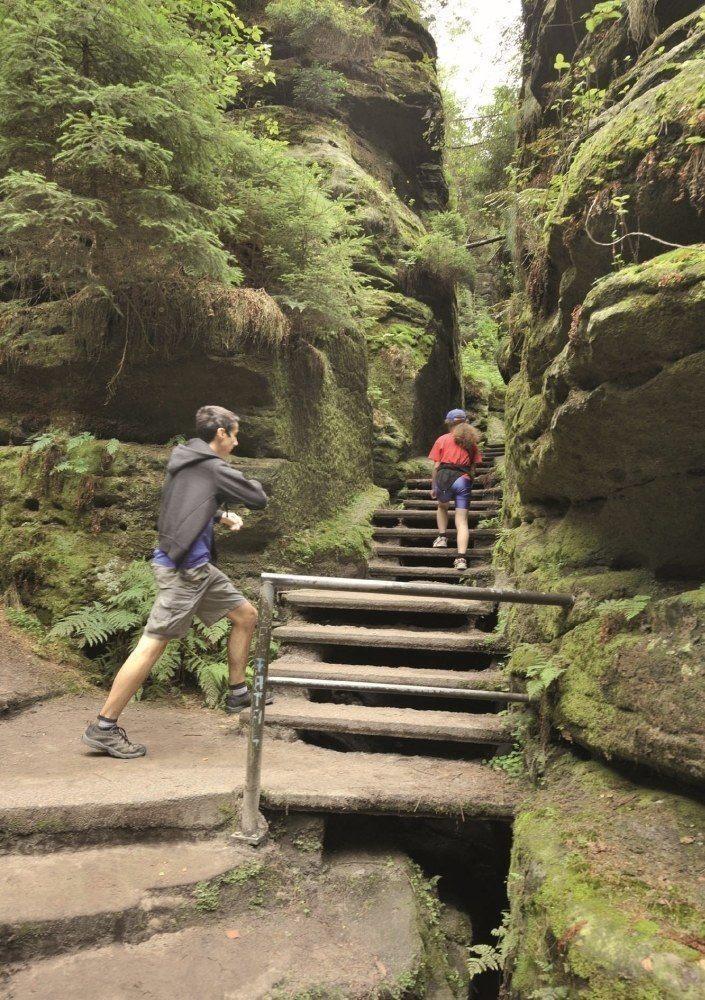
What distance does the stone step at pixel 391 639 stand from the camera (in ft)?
18.2

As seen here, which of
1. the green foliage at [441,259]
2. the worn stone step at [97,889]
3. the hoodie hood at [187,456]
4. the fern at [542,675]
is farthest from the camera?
the green foliage at [441,259]

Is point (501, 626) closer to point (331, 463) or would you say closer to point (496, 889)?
point (496, 889)

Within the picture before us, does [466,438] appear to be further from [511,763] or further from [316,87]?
[316,87]

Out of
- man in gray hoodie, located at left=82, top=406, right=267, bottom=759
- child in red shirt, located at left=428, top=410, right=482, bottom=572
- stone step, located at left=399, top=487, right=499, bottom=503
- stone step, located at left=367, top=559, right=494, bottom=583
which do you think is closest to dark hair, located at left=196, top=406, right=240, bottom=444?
man in gray hoodie, located at left=82, top=406, right=267, bottom=759

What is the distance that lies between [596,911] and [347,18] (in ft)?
54.0

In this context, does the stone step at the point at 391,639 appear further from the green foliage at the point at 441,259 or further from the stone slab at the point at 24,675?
the green foliage at the point at 441,259

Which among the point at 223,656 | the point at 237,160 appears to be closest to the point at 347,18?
the point at 237,160

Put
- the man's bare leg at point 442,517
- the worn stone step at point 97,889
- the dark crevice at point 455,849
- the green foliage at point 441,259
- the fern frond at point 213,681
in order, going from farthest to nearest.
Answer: the green foliage at point 441,259, the man's bare leg at point 442,517, the fern frond at point 213,681, the dark crevice at point 455,849, the worn stone step at point 97,889

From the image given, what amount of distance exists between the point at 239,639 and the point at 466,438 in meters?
4.48

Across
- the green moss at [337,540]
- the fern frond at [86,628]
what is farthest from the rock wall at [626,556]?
the fern frond at [86,628]

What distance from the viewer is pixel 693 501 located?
11.5 feet

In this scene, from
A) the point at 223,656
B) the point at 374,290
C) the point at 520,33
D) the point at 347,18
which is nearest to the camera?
the point at 223,656

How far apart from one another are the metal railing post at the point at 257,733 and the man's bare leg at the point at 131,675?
3.43 ft

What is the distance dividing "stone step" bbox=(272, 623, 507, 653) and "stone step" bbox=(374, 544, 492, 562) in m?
1.64
